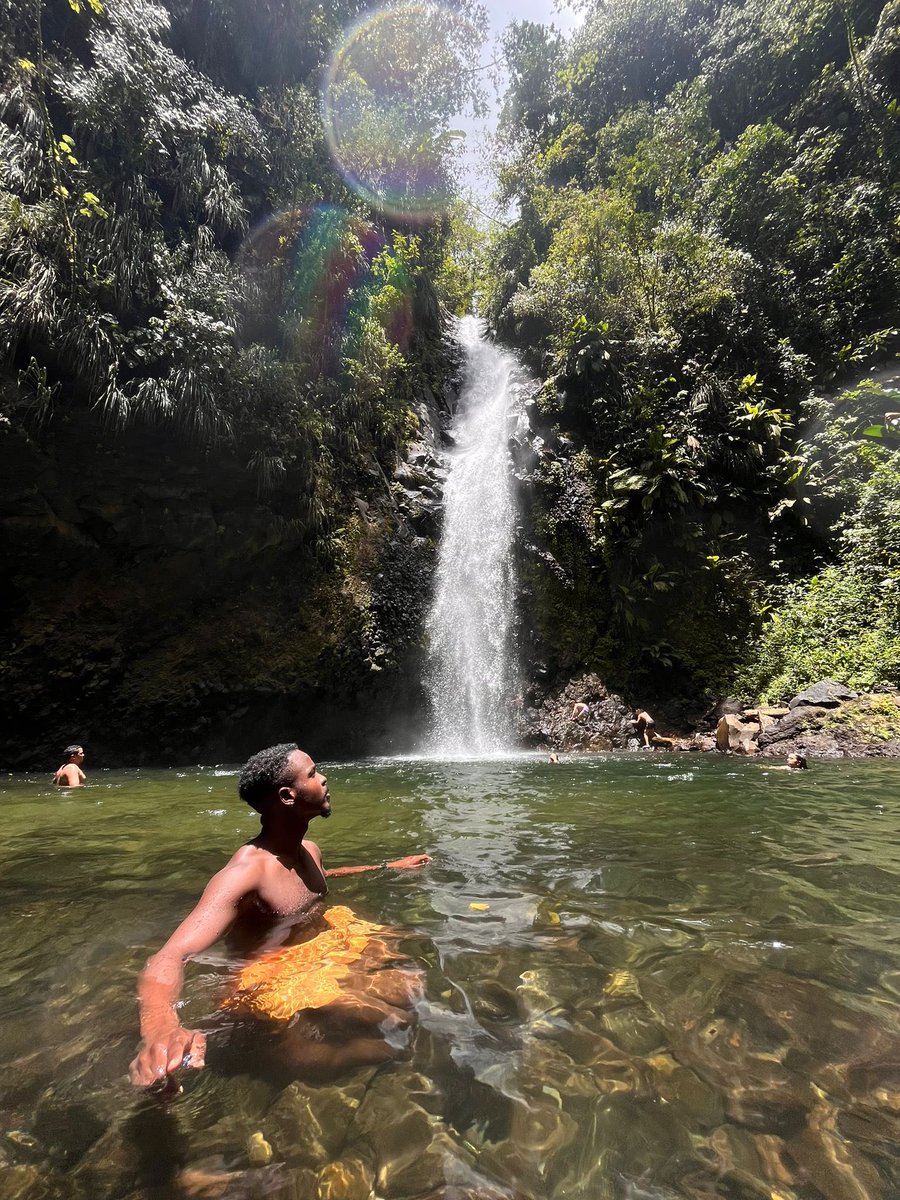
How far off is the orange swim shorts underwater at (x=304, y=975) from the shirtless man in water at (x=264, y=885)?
0.50ft

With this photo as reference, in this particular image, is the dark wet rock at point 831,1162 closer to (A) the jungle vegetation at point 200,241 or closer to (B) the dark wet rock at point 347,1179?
(B) the dark wet rock at point 347,1179

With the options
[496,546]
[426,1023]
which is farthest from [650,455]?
[426,1023]

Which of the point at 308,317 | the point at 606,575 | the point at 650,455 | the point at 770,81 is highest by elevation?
the point at 770,81

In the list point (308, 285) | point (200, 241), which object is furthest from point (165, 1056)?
point (200, 241)

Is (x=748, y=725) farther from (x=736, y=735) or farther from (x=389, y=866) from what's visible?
(x=389, y=866)

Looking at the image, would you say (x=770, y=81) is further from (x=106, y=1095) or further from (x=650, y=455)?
(x=106, y=1095)

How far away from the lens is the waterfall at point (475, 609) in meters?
12.9

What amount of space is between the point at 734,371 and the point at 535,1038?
745 inches

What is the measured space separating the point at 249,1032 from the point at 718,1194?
1.40 meters

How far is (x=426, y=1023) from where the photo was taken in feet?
6.40


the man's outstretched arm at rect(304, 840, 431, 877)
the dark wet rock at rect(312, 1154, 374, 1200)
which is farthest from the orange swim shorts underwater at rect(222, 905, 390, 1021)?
the man's outstretched arm at rect(304, 840, 431, 877)

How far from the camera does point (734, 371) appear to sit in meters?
17.0

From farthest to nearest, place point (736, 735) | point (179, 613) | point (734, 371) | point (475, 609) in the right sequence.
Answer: point (734, 371)
point (475, 609)
point (179, 613)
point (736, 735)

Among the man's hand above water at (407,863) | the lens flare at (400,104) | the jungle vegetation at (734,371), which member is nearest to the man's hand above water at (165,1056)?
the man's hand above water at (407,863)
